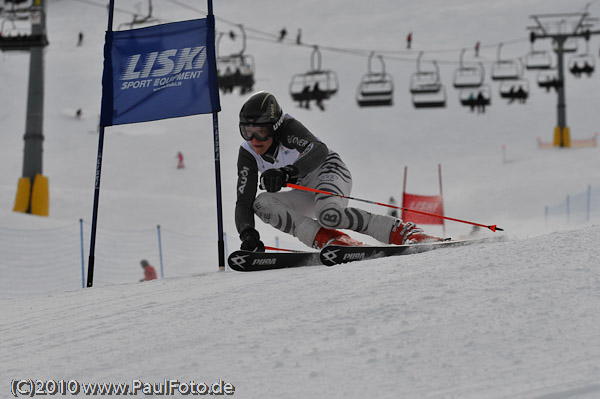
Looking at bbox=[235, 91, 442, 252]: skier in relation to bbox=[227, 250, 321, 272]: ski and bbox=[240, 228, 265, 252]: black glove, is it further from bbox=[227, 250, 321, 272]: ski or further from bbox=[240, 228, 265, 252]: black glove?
bbox=[227, 250, 321, 272]: ski

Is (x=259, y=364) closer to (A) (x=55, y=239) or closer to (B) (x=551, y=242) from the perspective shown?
(B) (x=551, y=242)

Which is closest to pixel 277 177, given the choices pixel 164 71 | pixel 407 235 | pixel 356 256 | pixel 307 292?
pixel 356 256

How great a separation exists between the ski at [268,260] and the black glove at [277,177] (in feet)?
1.43

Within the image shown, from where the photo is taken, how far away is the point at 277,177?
4.89 metres

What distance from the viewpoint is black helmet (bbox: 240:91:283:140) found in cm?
514

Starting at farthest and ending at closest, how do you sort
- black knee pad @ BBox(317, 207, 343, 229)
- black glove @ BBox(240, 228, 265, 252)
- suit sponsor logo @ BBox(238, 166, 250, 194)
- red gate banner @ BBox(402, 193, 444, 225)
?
red gate banner @ BBox(402, 193, 444, 225)
suit sponsor logo @ BBox(238, 166, 250, 194)
black glove @ BBox(240, 228, 265, 252)
black knee pad @ BBox(317, 207, 343, 229)

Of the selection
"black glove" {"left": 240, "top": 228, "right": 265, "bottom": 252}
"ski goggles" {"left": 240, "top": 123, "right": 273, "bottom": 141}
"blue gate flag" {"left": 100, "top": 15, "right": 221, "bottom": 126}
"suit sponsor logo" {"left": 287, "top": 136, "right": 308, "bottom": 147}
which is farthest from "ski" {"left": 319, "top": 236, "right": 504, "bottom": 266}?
"blue gate flag" {"left": 100, "top": 15, "right": 221, "bottom": 126}

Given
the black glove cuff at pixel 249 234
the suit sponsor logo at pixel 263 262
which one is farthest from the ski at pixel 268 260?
the black glove cuff at pixel 249 234

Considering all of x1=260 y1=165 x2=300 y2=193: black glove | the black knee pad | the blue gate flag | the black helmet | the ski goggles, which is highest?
the blue gate flag

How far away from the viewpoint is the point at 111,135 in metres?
42.9

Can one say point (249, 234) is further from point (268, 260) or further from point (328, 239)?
point (328, 239)

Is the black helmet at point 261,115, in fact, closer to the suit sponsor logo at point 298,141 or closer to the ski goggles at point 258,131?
the ski goggles at point 258,131

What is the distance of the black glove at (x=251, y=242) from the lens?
5.29 m

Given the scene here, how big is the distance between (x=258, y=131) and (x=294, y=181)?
43 cm
